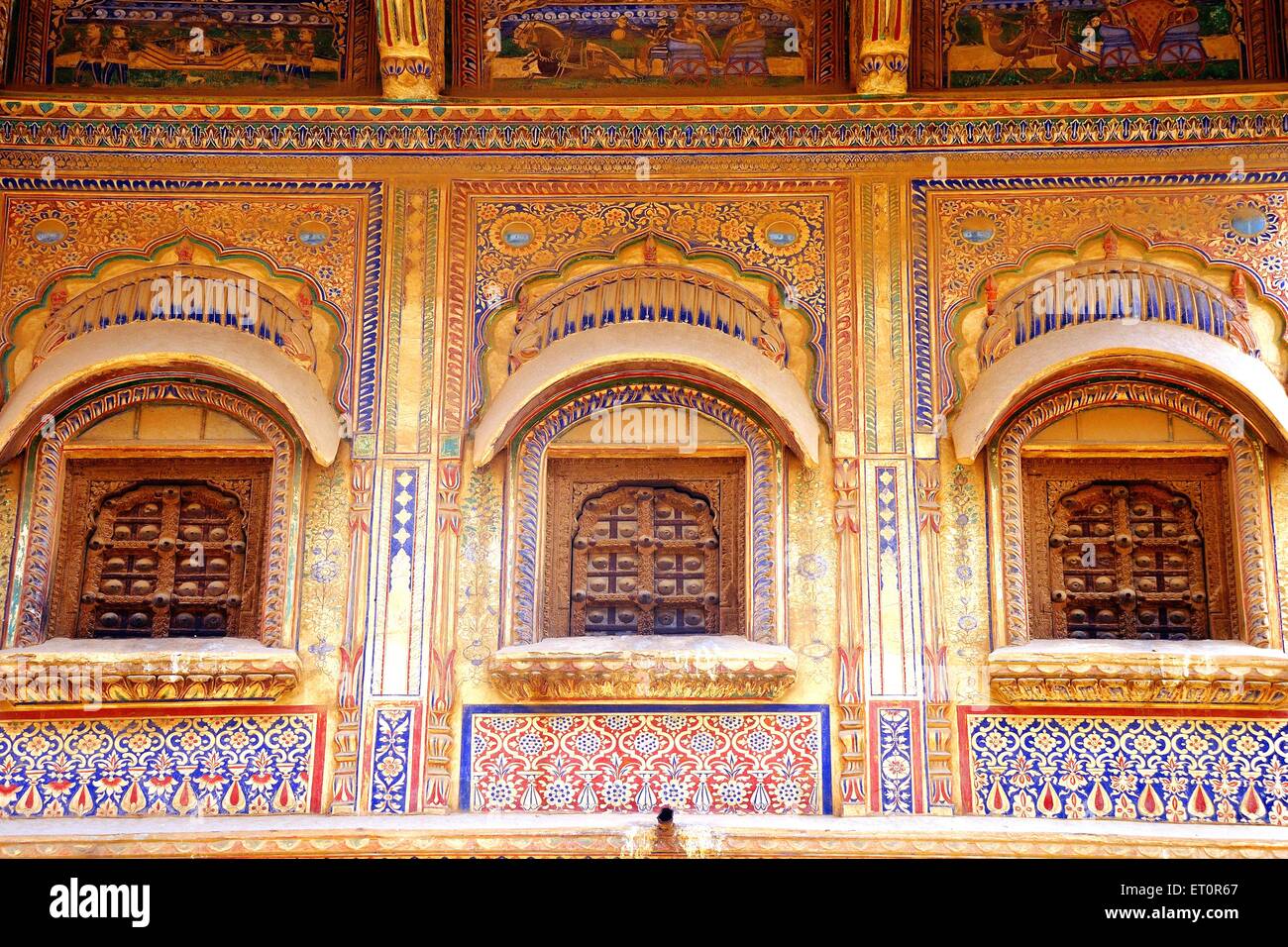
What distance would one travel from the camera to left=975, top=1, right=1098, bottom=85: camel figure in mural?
7.57m

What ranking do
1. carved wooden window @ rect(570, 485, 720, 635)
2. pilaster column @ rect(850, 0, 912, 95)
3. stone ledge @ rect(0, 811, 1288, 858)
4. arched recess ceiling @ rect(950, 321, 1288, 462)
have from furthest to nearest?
1. pilaster column @ rect(850, 0, 912, 95)
2. carved wooden window @ rect(570, 485, 720, 635)
3. arched recess ceiling @ rect(950, 321, 1288, 462)
4. stone ledge @ rect(0, 811, 1288, 858)

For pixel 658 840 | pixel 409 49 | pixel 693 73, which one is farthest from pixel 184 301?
pixel 658 840

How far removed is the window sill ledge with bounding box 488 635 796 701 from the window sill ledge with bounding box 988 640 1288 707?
0.89 metres

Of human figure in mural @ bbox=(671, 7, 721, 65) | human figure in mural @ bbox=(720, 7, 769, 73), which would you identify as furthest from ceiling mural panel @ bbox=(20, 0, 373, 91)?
human figure in mural @ bbox=(720, 7, 769, 73)

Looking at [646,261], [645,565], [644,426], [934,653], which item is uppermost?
[646,261]

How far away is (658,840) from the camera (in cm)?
628

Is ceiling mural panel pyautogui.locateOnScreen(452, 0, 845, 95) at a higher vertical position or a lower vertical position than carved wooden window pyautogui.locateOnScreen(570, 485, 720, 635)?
higher

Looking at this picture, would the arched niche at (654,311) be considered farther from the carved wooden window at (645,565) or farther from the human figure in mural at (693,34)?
the human figure in mural at (693,34)

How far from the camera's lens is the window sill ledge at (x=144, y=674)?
6.59 meters

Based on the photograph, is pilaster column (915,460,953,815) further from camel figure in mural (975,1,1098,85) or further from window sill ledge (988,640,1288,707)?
camel figure in mural (975,1,1098,85)

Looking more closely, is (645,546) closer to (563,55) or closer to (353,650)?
(353,650)

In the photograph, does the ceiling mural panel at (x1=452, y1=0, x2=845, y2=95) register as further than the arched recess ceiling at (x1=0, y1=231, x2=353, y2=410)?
Yes

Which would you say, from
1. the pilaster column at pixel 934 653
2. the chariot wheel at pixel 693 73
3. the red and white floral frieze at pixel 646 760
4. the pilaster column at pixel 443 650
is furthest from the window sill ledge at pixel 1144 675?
the chariot wheel at pixel 693 73

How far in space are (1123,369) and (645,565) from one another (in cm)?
210
